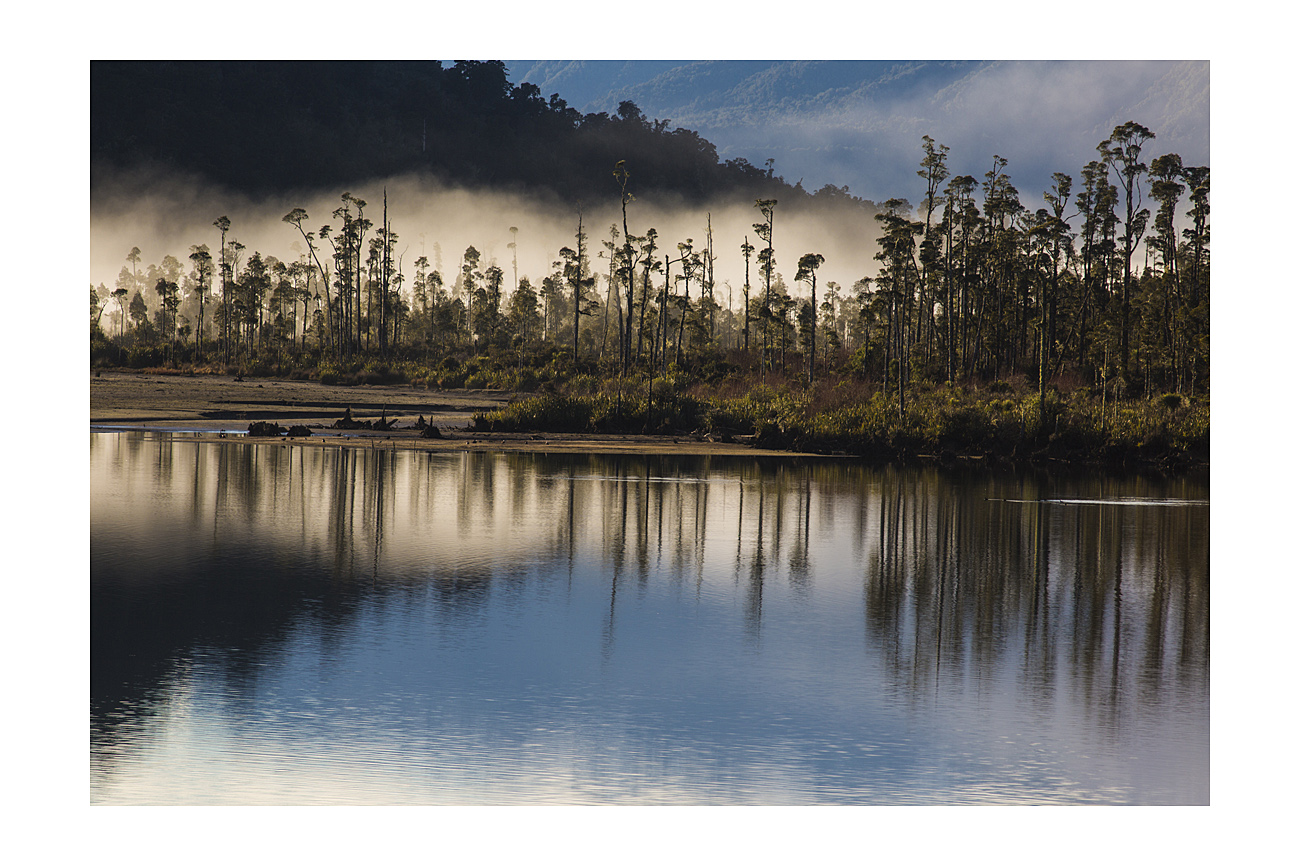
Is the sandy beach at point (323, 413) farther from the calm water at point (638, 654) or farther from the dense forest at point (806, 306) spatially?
the calm water at point (638, 654)

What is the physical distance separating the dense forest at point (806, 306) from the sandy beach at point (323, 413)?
7.64 feet

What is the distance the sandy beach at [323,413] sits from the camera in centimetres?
2797

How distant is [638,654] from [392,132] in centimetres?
12856

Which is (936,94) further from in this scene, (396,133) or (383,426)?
(396,133)

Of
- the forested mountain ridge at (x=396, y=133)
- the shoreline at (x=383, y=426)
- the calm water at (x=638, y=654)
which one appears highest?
the forested mountain ridge at (x=396, y=133)

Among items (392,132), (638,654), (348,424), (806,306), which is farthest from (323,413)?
(392,132)

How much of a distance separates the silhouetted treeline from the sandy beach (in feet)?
173

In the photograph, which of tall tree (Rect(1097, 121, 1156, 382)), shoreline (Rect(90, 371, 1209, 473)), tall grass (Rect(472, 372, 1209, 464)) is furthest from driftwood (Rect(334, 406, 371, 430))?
tall tree (Rect(1097, 121, 1156, 382))

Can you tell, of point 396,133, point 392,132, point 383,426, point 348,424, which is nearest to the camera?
point 383,426

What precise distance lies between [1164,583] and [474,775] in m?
8.44

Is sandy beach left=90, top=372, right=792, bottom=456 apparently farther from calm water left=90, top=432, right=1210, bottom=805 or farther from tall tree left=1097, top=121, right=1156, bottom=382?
tall tree left=1097, top=121, right=1156, bottom=382

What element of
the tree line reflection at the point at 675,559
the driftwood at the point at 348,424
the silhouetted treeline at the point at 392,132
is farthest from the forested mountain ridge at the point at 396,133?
the tree line reflection at the point at 675,559

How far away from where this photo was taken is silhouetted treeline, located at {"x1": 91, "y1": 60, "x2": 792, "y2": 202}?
102 meters

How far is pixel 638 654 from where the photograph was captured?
8.46 meters
